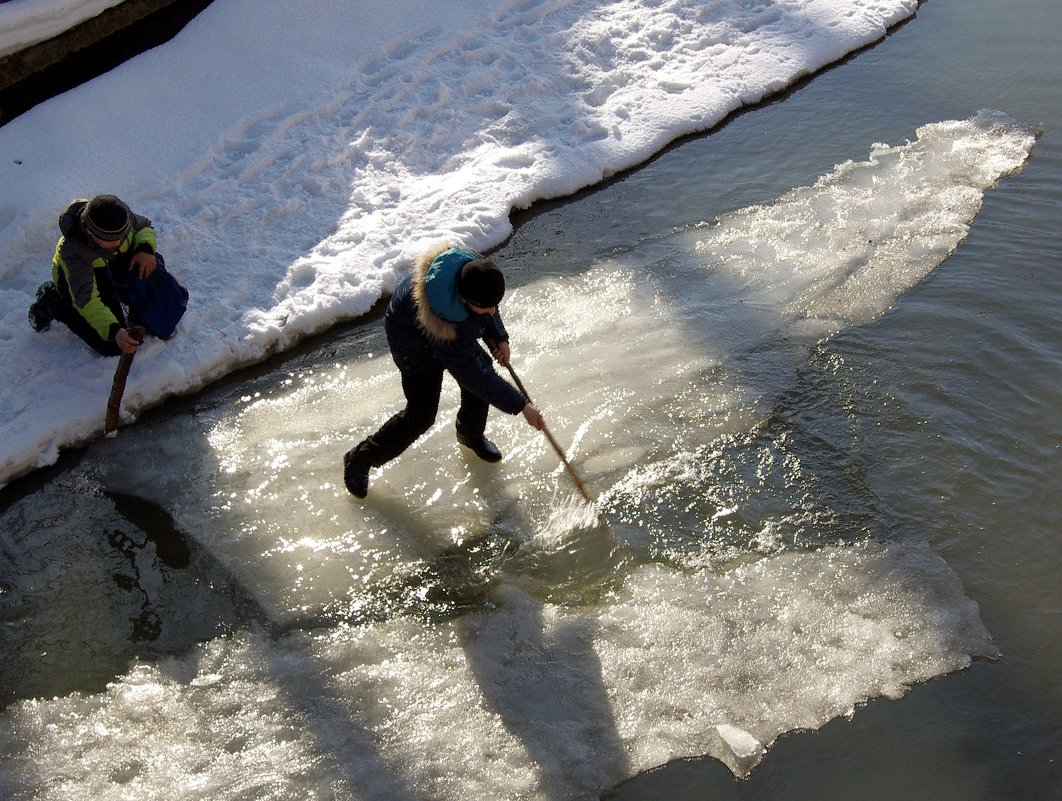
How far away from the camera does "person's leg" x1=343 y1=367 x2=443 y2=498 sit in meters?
4.41

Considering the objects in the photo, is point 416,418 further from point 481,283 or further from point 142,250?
point 142,250

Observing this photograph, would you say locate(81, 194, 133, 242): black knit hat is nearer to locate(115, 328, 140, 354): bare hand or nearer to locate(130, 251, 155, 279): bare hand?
locate(130, 251, 155, 279): bare hand

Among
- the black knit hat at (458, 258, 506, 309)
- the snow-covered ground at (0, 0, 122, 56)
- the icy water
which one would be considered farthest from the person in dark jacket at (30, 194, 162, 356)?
the snow-covered ground at (0, 0, 122, 56)

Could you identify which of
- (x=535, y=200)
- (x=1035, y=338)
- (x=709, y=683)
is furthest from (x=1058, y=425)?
(x=535, y=200)

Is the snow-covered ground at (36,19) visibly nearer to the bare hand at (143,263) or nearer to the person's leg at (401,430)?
the bare hand at (143,263)

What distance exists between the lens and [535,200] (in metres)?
7.14

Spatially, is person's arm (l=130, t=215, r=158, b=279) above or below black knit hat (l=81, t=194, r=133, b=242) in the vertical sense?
below

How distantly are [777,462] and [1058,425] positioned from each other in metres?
1.51

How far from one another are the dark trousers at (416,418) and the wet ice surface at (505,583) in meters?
0.31

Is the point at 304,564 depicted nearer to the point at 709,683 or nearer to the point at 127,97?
the point at 709,683

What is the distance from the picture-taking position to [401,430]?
4.57 m

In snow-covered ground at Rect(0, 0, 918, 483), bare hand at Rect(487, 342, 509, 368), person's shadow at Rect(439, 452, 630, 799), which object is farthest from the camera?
snow-covered ground at Rect(0, 0, 918, 483)

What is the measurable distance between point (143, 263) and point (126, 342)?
0.50 m

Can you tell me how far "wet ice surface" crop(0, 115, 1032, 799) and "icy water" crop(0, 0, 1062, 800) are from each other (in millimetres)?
16
